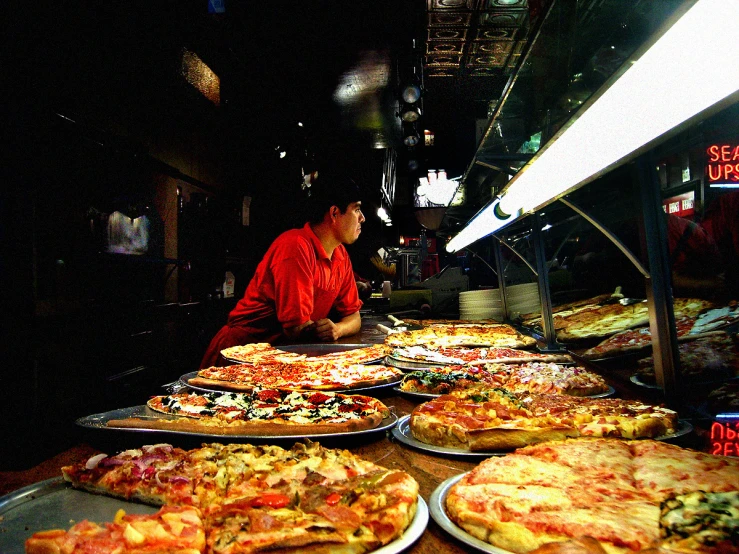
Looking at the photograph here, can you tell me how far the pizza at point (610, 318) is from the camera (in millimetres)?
4074

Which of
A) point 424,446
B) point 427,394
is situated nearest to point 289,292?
point 427,394

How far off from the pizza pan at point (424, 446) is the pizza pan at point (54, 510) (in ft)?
1.39

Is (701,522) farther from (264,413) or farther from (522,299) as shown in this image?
(522,299)

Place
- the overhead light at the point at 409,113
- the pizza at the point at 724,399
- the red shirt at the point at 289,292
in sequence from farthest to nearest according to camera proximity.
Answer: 1. the overhead light at the point at 409,113
2. the red shirt at the point at 289,292
3. the pizza at the point at 724,399

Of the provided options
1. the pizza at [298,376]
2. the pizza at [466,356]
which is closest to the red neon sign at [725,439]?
the pizza at [466,356]

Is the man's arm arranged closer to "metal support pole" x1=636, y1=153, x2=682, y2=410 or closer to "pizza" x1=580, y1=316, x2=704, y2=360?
"pizza" x1=580, y1=316, x2=704, y2=360

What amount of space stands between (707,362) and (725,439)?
0.95m

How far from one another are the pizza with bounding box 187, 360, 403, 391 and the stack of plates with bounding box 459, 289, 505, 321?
3.79 meters

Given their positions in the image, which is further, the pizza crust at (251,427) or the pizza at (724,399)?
the pizza at (724,399)

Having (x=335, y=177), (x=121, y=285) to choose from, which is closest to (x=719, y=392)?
(x=335, y=177)

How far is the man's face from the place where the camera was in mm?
5406

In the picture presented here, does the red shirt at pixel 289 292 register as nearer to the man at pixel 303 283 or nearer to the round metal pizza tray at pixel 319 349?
the man at pixel 303 283

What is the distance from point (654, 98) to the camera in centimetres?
146

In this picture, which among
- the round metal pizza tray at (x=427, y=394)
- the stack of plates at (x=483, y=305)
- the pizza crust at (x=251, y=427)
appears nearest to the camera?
the pizza crust at (x=251, y=427)
